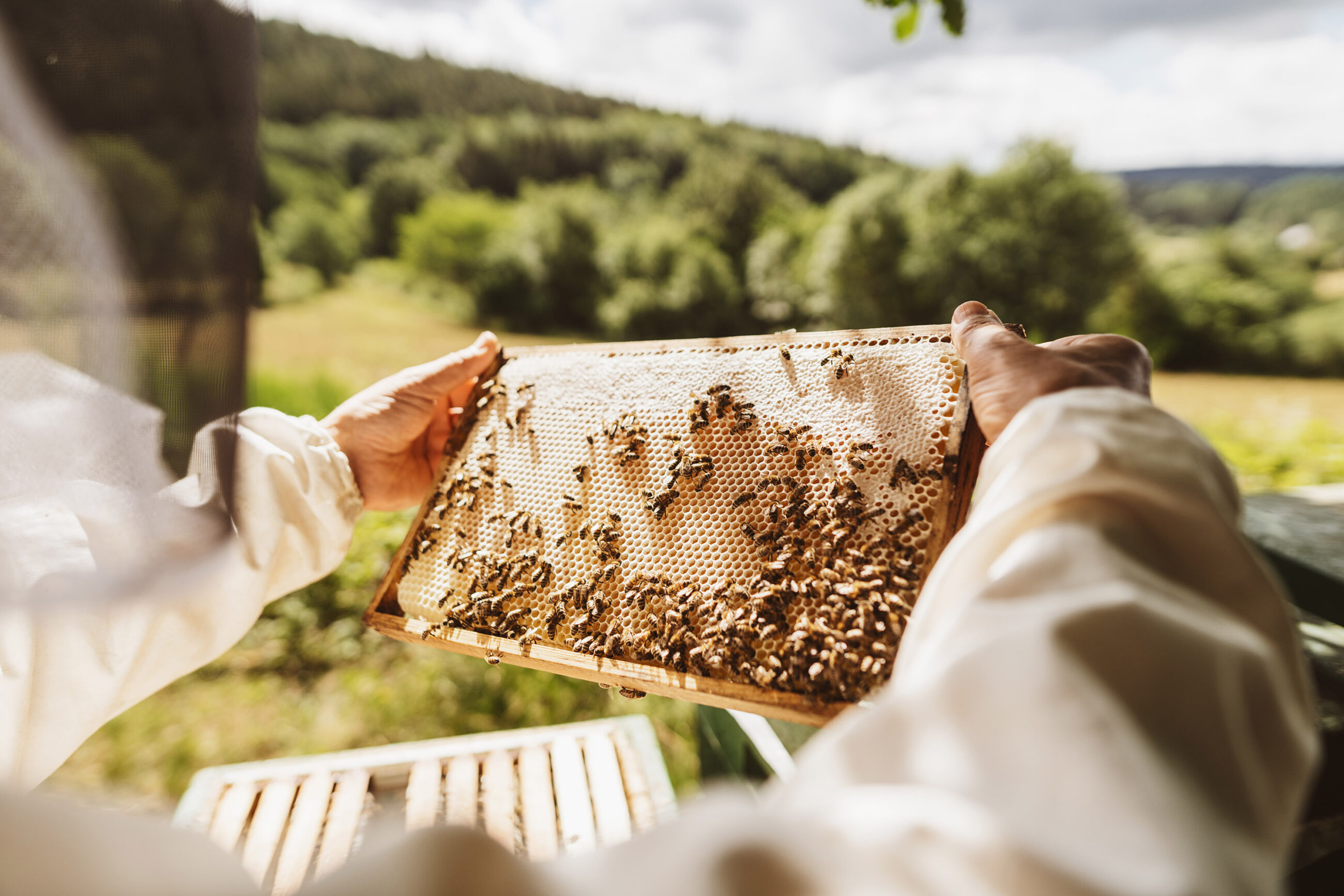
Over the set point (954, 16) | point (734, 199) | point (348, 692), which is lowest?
point (348, 692)

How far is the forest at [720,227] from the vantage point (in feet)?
22.6

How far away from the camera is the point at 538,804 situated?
6.63ft

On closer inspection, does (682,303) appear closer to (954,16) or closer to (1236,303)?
(1236,303)

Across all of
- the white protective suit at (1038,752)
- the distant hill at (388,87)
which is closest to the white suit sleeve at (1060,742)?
the white protective suit at (1038,752)

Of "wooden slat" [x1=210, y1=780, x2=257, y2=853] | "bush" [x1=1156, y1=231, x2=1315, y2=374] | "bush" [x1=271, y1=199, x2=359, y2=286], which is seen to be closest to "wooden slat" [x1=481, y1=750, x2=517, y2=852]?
"wooden slat" [x1=210, y1=780, x2=257, y2=853]

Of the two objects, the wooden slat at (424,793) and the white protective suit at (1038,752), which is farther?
the wooden slat at (424,793)

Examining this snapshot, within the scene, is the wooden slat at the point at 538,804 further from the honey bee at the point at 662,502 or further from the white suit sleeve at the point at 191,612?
the honey bee at the point at 662,502

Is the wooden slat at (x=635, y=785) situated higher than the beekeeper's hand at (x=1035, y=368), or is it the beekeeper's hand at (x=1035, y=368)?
the beekeeper's hand at (x=1035, y=368)

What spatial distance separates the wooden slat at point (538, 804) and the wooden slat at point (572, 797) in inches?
1.0

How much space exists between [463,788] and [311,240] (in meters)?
14.8

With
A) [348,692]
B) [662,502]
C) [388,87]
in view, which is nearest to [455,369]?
[662,502]

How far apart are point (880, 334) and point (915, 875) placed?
1.20m

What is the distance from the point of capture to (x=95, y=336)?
0.98m

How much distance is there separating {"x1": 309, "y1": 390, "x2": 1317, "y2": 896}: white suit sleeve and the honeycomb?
438 mm
